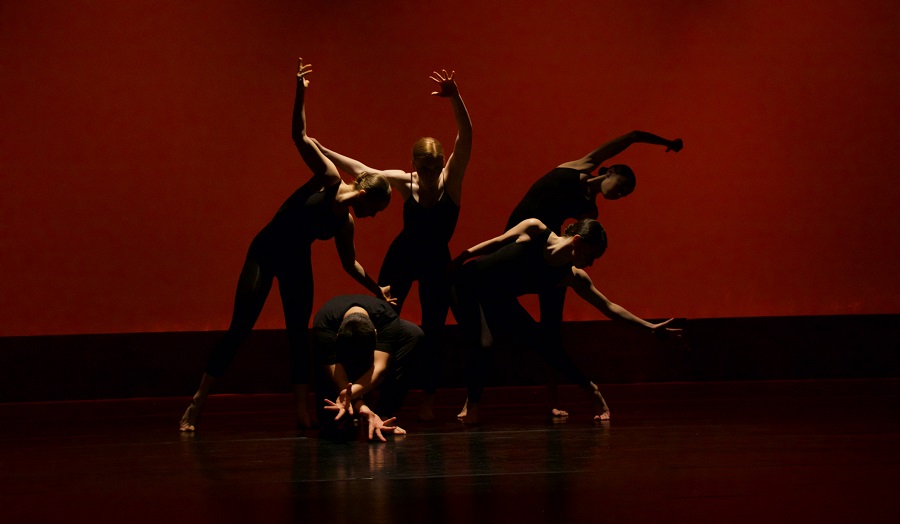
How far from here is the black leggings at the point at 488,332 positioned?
12.5ft

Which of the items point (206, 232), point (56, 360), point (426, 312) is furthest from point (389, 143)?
point (56, 360)

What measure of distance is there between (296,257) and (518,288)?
0.95m

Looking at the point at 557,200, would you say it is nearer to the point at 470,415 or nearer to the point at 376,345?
the point at 470,415

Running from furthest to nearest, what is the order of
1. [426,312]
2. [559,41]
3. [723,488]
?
[559,41] < [426,312] < [723,488]

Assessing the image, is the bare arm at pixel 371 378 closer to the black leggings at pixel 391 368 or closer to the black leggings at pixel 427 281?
the black leggings at pixel 391 368

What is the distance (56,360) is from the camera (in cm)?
507

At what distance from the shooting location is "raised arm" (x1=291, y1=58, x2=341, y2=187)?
11.6ft

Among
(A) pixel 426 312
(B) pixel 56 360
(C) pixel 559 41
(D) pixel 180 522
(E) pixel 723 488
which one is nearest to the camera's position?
(D) pixel 180 522

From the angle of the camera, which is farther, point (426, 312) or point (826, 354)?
point (826, 354)

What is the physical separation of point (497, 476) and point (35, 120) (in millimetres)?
3977

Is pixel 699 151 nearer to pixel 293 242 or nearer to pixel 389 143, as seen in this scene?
pixel 389 143

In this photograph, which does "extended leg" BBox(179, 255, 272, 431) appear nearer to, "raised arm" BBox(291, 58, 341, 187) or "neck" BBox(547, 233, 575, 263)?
"raised arm" BBox(291, 58, 341, 187)

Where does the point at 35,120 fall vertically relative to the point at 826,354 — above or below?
above

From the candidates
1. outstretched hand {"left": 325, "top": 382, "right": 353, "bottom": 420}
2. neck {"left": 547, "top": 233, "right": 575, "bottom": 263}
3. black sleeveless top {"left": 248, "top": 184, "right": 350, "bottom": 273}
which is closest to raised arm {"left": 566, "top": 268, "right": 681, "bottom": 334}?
neck {"left": 547, "top": 233, "right": 575, "bottom": 263}
